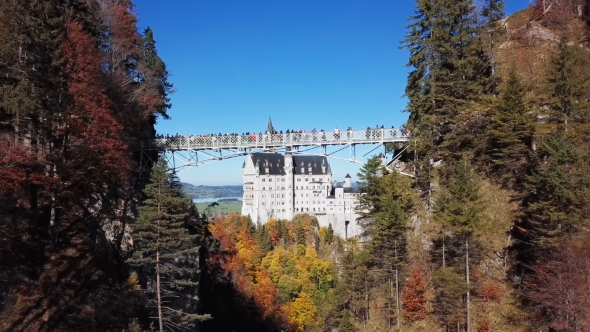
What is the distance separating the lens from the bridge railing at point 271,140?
32.0 m

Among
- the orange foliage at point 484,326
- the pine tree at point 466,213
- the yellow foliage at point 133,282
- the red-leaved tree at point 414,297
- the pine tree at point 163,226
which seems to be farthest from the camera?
the red-leaved tree at point 414,297

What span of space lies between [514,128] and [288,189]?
7620 centimetres

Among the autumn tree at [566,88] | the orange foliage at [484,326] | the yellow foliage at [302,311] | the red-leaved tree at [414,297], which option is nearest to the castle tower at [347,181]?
the yellow foliage at [302,311]

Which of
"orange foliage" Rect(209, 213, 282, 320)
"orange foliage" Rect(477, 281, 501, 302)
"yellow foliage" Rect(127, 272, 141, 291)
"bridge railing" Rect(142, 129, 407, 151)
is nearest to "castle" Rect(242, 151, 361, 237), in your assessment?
"orange foliage" Rect(209, 213, 282, 320)

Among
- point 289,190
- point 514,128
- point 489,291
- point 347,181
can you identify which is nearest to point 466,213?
point 489,291

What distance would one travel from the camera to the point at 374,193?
Result: 26375 millimetres

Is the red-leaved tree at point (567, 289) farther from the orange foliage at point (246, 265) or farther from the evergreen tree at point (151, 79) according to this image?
the orange foliage at point (246, 265)

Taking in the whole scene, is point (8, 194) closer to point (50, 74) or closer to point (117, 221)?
point (50, 74)

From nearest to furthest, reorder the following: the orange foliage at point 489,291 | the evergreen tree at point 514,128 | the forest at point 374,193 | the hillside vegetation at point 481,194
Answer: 1. the forest at point 374,193
2. the hillside vegetation at point 481,194
3. the orange foliage at point 489,291
4. the evergreen tree at point 514,128

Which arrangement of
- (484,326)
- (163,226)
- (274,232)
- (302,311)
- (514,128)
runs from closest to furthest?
(163,226) < (484,326) < (514,128) < (302,311) < (274,232)

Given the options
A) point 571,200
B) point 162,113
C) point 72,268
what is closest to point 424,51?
point 571,200

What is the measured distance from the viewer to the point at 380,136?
105ft

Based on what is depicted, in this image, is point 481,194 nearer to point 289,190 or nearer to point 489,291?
point 489,291

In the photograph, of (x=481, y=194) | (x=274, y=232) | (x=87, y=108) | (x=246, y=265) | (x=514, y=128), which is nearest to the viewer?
(x=87, y=108)
